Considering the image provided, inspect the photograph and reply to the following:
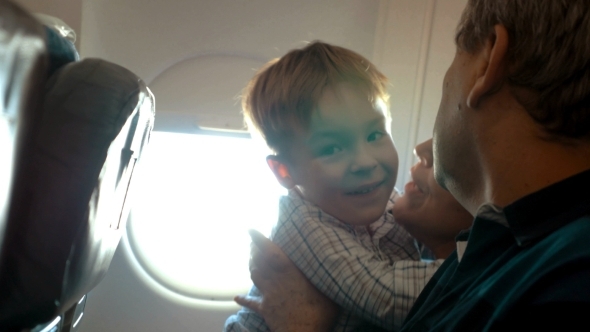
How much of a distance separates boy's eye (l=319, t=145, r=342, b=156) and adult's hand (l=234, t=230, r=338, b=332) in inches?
8.8

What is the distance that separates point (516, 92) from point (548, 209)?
153 millimetres

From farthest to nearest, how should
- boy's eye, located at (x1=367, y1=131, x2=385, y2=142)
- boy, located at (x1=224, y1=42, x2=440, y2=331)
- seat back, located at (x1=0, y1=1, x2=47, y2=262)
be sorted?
boy's eye, located at (x1=367, y1=131, x2=385, y2=142) → boy, located at (x1=224, y1=42, x2=440, y2=331) → seat back, located at (x1=0, y1=1, x2=47, y2=262)

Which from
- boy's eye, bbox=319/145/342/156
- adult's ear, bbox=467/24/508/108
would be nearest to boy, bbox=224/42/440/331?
boy's eye, bbox=319/145/342/156

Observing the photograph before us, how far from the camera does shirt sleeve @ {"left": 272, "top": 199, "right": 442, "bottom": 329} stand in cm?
89

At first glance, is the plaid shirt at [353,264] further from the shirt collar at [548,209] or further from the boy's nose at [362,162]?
the shirt collar at [548,209]

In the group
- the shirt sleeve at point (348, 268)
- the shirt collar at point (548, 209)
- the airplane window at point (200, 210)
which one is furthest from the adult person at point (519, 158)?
the airplane window at point (200, 210)

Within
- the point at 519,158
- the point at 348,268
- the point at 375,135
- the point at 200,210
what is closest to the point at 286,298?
the point at 348,268

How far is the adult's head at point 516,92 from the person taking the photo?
23.4 inches

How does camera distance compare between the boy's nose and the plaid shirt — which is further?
the boy's nose

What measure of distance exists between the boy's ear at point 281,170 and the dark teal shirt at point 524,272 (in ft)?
1.70

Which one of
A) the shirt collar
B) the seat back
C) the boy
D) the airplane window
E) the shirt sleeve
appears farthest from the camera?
the airplane window

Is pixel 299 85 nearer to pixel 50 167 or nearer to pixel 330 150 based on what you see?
Answer: pixel 330 150

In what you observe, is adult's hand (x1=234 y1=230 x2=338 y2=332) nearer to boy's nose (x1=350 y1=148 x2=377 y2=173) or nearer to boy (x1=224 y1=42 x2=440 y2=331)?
boy (x1=224 y1=42 x2=440 y2=331)

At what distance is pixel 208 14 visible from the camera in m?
1.37
